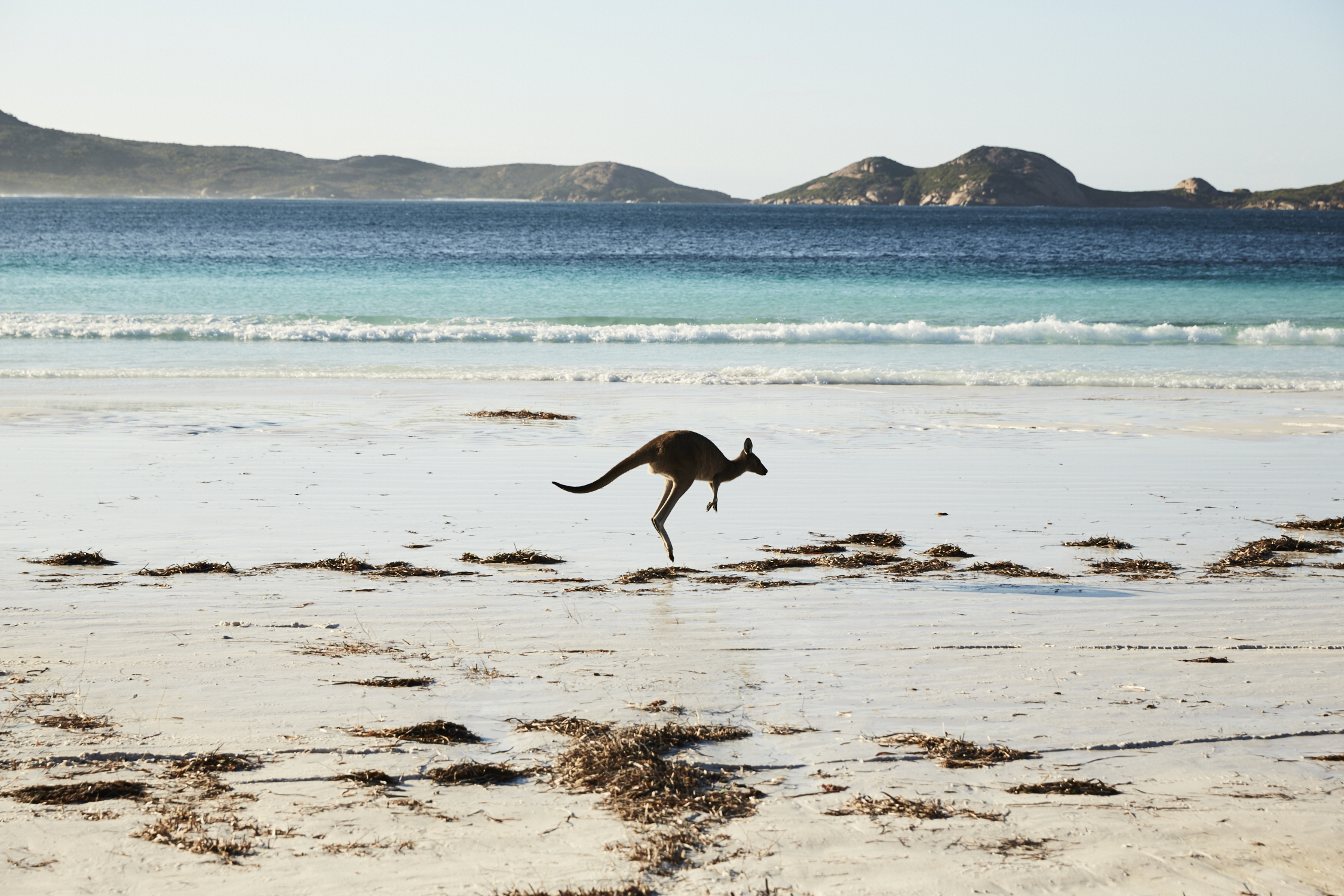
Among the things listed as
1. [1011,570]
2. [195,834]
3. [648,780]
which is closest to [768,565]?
[1011,570]

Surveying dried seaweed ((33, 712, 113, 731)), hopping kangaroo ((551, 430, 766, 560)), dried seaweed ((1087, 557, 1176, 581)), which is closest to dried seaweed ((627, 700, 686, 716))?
dried seaweed ((33, 712, 113, 731))

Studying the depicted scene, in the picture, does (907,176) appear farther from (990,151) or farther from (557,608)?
(557,608)

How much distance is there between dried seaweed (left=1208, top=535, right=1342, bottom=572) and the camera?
617cm

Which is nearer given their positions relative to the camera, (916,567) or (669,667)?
(669,667)

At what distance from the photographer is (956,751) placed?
11.9ft

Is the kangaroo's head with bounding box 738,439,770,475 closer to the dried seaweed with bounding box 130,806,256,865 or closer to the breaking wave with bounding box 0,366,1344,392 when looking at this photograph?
the dried seaweed with bounding box 130,806,256,865

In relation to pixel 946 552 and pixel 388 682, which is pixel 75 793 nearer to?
pixel 388 682

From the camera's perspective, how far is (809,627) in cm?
505

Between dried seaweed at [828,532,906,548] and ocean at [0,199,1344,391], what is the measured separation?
830 centimetres

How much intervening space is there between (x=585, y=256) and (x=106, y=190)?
17780 cm

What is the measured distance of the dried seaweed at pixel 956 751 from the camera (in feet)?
11.7

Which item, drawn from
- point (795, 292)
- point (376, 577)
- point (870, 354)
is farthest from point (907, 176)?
point (376, 577)

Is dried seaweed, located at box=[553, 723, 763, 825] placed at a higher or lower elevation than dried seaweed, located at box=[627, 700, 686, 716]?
higher

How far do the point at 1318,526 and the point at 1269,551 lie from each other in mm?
930
